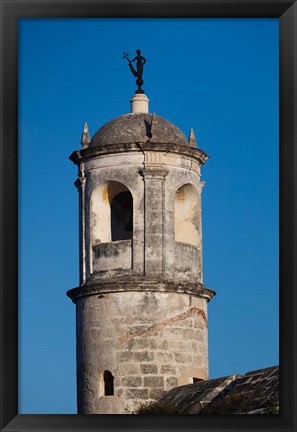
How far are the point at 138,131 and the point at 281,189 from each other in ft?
36.7

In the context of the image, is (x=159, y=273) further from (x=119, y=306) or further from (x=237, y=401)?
(x=237, y=401)

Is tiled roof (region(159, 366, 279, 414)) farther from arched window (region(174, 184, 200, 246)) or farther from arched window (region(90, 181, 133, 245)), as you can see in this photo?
arched window (region(90, 181, 133, 245))

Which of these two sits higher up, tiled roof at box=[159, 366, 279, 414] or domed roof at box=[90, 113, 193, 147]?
domed roof at box=[90, 113, 193, 147]

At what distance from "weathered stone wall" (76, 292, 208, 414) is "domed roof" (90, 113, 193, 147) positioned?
2.47 meters

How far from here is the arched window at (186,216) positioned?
2742 centimetres

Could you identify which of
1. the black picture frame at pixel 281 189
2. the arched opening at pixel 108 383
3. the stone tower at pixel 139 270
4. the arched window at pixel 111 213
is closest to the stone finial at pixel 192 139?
the stone tower at pixel 139 270

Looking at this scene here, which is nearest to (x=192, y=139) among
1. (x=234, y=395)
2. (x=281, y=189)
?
(x=234, y=395)

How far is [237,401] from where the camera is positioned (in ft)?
72.5

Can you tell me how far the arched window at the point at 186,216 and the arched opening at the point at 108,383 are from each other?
2603 millimetres

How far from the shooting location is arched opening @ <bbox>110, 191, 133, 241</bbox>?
28.0m

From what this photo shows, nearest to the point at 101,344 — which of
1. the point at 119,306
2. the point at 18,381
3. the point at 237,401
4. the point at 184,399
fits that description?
the point at 119,306

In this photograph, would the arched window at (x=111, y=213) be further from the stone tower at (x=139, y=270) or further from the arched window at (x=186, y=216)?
the arched window at (x=186, y=216)

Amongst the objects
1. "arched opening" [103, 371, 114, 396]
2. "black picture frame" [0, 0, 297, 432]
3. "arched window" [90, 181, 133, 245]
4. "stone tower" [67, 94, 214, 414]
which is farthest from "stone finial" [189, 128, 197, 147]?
"black picture frame" [0, 0, 297, 432]

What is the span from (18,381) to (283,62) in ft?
12.8
